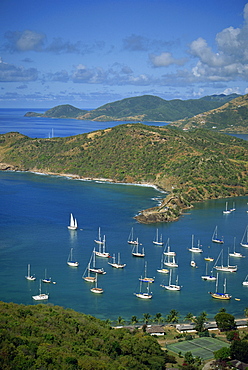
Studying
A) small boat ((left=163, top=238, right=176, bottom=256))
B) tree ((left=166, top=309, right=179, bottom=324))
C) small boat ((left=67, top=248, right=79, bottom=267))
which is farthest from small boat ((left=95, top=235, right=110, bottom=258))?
tree ((left=166, top=309, right=179, bottom=324))

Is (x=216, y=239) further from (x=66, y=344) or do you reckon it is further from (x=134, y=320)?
(x=66, y=344)

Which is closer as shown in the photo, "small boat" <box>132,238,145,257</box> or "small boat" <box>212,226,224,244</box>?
"small boat" <box>132,238,145,257</box>

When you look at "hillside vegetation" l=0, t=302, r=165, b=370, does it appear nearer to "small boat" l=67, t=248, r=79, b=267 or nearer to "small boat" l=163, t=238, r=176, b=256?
"small boat" l=67, t=248, r=79, b=267

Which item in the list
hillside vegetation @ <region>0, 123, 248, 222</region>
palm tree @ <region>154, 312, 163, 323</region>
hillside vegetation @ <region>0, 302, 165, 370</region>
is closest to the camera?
hillside vegetation @ <region>0, 302, 165, 370</region>

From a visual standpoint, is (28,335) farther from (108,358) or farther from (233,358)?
(233,358)

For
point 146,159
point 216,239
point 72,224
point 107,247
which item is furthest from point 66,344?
point 146,159

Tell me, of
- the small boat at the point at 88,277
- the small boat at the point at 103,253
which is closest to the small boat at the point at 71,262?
the small boat at the point at 88,277

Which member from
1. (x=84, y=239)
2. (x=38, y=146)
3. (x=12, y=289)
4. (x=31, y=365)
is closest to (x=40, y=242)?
(x=84, y=239)
